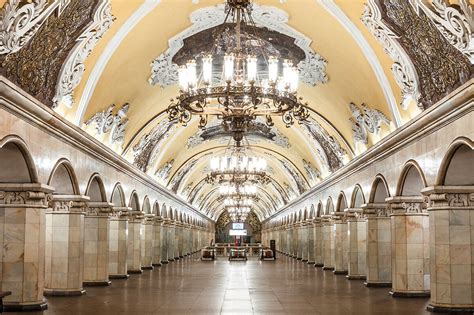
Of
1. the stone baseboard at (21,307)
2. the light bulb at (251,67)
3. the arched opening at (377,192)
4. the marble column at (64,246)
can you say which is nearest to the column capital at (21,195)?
the stone baseboard at (21,307)

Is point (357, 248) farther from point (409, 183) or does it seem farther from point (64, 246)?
point (64, 246)

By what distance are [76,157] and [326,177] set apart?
1319 centimetres

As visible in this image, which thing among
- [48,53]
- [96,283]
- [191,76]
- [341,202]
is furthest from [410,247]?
[48,53]

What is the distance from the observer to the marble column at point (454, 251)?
12.3m

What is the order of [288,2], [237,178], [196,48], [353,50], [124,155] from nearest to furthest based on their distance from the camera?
[288,2], [353,50], [196,48], [124,155], [237,178]

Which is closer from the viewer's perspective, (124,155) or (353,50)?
(353,50)

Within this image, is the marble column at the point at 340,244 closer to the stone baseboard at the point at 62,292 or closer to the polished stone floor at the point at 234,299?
the polished stone floor at the point at 234,299

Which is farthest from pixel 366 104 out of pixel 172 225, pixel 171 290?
pixel 172 225

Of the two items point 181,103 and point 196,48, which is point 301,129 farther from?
point 181,103

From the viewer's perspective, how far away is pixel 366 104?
1742 centimetres

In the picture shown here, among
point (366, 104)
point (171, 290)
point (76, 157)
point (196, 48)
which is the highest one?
point (196, 48)

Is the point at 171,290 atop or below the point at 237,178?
below

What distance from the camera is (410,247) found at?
1553 cm

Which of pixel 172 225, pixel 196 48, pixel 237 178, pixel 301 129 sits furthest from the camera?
pixel 172 225
